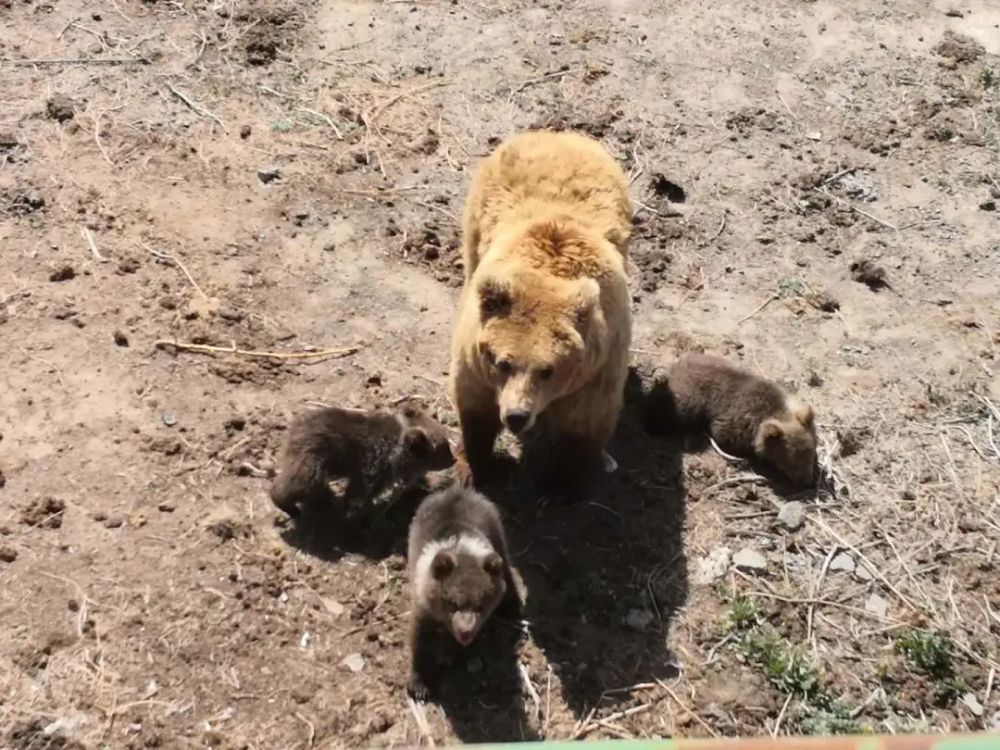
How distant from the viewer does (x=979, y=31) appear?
10398 millimetres

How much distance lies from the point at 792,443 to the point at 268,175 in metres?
4.55

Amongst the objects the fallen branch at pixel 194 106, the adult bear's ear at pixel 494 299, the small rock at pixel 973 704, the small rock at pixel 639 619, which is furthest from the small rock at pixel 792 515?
the fallen branch at pixel 194 106

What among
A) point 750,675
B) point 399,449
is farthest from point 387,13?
point 750,675

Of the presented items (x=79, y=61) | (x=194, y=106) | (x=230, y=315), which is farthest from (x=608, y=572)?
(x=79, y=61)

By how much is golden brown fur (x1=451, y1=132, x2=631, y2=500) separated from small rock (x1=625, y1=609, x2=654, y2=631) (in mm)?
912

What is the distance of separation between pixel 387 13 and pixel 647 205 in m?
3.46

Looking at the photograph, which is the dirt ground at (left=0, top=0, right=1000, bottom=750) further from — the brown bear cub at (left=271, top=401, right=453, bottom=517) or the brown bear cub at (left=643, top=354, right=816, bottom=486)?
the brown bear cub at (left=271, top=401, right=453, bottom=517)

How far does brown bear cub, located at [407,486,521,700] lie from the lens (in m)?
5.03

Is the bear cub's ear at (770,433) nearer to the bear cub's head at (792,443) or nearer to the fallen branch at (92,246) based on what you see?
the bear cub's head at (792,443)

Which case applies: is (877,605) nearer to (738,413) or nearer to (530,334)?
(738,413)

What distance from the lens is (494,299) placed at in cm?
530

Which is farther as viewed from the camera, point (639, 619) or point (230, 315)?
point (230, 315)

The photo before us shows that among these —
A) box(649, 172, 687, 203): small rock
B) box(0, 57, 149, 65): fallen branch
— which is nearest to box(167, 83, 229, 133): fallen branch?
box(0, 57, 149, 65): fallen branch

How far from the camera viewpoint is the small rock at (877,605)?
5891 millimetres
